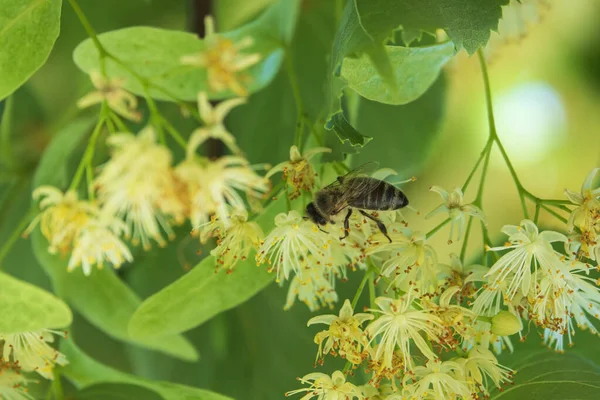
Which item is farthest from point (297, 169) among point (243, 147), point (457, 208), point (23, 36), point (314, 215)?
point (243, 147)

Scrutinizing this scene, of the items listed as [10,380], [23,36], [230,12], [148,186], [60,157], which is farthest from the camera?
[230,12]

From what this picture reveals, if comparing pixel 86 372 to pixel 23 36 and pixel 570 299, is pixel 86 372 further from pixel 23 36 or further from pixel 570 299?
pixel 570 299

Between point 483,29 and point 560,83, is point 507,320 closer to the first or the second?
point 483,29

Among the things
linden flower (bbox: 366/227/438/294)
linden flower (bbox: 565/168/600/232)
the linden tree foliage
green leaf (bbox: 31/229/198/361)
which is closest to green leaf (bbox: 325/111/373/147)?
the linden tree foliage

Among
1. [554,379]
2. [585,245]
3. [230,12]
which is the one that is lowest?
[554,379]

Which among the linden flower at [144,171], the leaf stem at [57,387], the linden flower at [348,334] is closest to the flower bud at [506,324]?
the linden flower at [348,334]

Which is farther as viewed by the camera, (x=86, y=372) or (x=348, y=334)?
(x=86, y=372)
